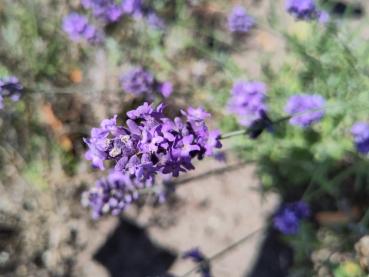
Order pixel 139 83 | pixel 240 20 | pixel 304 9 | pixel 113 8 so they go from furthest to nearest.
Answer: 1. pixel 240 20
2. pixel 113 8
3. pixel 139 83
4. pixel 304 9

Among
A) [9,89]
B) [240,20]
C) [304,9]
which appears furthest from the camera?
[240,20]

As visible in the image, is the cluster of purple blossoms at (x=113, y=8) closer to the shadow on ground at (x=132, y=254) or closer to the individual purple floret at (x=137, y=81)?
the individual purple floret at (x=137, y=81)

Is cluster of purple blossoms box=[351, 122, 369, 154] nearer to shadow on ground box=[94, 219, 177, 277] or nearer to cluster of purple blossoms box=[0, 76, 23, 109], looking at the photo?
shadow on ground box=[94, 219, 177, 277]

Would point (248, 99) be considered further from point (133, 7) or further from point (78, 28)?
point (78, 28)

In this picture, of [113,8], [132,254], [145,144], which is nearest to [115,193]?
[132,254]

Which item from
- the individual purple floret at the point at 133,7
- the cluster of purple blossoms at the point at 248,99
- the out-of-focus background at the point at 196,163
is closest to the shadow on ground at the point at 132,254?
the out-of-focus background at the point at 196,163

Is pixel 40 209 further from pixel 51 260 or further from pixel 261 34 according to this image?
pixel 261 34
